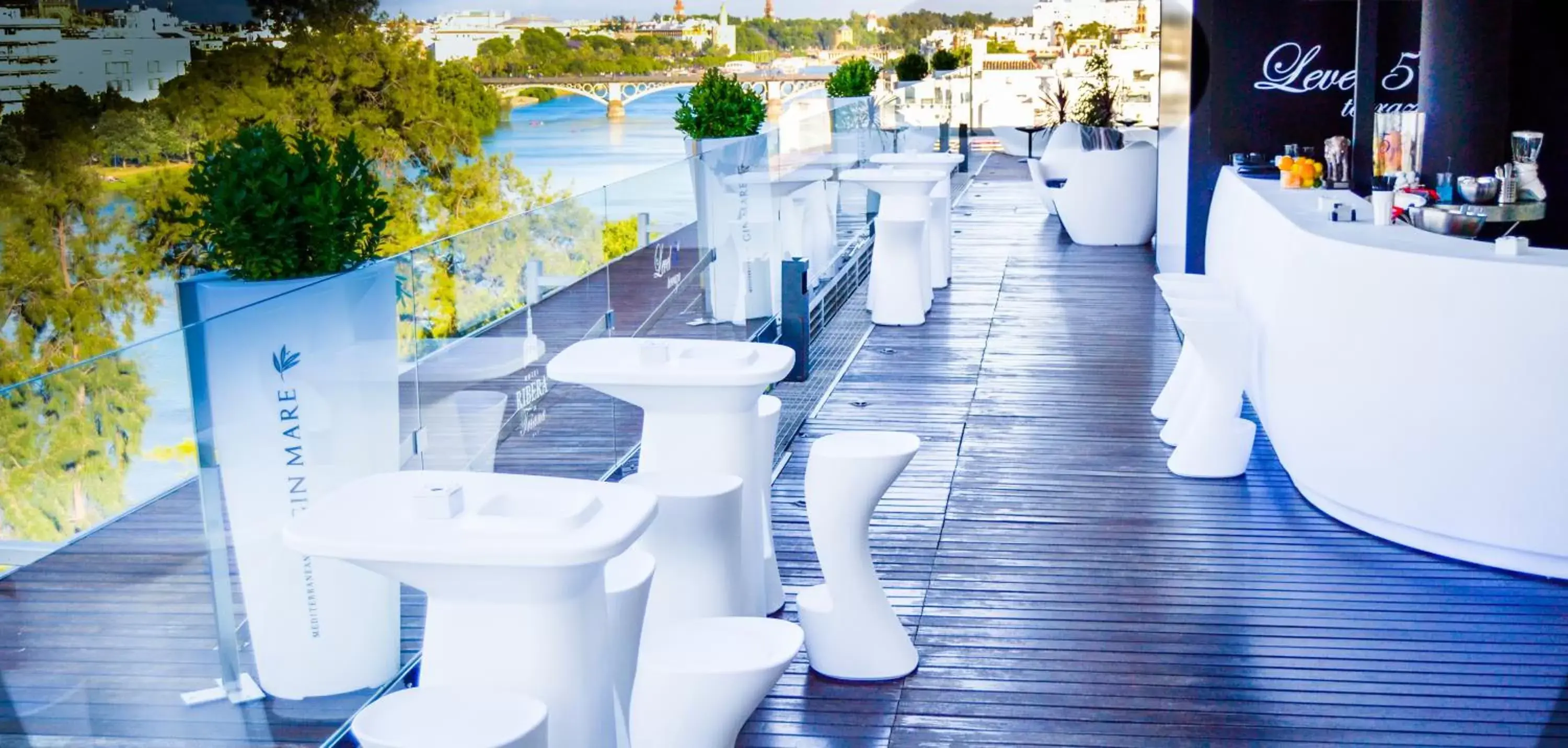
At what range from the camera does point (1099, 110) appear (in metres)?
12.8

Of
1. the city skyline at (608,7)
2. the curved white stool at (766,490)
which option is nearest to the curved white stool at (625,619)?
the curved white stool at (766,490)

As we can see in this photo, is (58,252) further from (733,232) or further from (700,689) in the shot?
(700,689)

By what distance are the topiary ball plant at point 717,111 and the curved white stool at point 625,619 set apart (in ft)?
18.7

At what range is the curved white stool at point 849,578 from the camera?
392 cm

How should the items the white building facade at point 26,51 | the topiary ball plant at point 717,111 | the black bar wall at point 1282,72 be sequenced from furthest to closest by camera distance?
the white building facade at point 26,51 < the topiary ball plant at point 717,111 < the black bar wall at point 1282,72

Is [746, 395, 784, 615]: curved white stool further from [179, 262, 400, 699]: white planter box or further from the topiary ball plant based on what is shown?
the topiary ball plant

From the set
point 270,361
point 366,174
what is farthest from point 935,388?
point 270,361

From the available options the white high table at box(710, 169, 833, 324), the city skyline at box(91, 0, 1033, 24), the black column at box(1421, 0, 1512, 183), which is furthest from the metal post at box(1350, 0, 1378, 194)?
the city skyline at box(91, 0, 1033, 24)

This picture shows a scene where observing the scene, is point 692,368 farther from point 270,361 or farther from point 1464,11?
point 1464,11

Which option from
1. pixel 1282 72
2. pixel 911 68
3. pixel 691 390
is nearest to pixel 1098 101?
pixel 1282 72

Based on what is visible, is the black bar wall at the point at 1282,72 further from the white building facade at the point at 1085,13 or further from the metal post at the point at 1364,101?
the white building facade at the point at 1085,13

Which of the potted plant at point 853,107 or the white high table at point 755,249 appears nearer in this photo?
the white high table at point 755,249

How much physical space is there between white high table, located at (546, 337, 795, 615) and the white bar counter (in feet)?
6.39

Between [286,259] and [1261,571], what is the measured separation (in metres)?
3.09
